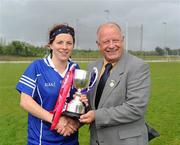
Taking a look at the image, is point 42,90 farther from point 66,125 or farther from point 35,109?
point 66,125

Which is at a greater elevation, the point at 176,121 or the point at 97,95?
the point at 97,95

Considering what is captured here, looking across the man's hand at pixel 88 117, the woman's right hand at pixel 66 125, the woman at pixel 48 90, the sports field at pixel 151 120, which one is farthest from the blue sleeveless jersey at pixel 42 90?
the sports field at pixel 151 120

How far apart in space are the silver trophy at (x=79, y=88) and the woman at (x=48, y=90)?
116mm

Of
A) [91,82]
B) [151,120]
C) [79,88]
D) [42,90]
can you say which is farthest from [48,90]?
[151,120]

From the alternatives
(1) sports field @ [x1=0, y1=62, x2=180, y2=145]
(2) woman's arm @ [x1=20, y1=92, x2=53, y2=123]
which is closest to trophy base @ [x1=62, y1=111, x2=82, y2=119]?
(2) woman's arm @ [x1=20, y1=92, x2=53, y2=123]

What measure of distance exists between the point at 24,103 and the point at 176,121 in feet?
24.6

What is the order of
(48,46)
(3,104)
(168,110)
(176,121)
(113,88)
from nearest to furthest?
(113,88) → (48,46) → (176,121) → (168,110) → (3,104)

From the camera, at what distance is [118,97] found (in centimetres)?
336

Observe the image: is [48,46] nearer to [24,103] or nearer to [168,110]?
[24,103]

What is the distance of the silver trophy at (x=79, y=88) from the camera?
3.35 meters

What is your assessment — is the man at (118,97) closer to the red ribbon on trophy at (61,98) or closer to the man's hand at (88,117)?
the man's hand at (88,117)

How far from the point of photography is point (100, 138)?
349cm

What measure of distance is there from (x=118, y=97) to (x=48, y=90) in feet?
2.01

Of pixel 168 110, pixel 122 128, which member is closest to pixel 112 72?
pixel 122 128
